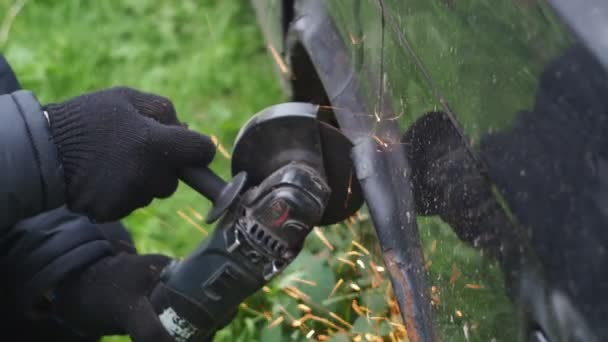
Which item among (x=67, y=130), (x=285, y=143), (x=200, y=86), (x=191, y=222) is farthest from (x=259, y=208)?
(x=200, y=86)

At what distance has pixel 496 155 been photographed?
1471 mm

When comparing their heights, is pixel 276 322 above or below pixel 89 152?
below

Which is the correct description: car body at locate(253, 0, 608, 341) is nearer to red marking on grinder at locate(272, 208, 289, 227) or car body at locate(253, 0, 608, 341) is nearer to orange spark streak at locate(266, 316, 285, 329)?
red marking on grinder at locate(272, 208, 289, 227)

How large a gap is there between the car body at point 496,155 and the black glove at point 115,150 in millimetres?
430

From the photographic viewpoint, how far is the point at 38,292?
266 cm

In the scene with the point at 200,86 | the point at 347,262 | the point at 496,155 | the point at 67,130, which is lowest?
the point at 200,86

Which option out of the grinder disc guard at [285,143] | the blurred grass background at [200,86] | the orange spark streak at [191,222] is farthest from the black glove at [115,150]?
the orange spark streak at [191,222]

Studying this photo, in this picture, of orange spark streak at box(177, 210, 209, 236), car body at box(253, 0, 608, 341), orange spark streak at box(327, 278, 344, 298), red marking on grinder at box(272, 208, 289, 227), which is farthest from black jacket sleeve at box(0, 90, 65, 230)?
orange spark streak at box(177, 210, 209, 236)

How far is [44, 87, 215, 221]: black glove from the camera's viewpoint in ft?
7.09

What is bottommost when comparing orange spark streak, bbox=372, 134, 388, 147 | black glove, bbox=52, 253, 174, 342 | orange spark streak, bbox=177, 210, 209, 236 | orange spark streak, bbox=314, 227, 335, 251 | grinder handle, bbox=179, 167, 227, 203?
orange spark streak, bbox=177, 210, 209, 236

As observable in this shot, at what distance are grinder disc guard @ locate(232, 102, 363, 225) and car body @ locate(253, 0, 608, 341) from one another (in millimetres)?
133

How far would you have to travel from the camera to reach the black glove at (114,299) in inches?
99.0

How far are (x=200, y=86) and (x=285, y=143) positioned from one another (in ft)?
7.55

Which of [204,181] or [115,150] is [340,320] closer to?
[204,181]
